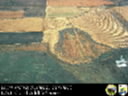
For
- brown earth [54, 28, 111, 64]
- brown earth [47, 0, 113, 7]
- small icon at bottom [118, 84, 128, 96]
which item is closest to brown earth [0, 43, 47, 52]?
brown earth [54, 28, 111, 64]

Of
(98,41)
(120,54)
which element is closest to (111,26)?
(98,41)

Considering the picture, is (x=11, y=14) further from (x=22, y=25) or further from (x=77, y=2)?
(x=77, y=2)

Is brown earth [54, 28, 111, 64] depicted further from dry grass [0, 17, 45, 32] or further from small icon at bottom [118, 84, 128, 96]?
small icon at bottom [118, 84, 128, 96]

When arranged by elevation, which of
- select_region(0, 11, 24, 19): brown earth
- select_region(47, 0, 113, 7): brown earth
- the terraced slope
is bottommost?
the terraced slope

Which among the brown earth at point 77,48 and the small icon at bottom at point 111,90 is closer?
the small icon at bottom at point 111,90

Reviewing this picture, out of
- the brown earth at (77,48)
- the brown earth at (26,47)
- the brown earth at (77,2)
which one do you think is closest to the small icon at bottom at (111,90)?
the brown earth at (77,48)

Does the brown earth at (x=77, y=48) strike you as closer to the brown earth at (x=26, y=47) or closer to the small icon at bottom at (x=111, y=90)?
the brown earth at (x=26, y=47)

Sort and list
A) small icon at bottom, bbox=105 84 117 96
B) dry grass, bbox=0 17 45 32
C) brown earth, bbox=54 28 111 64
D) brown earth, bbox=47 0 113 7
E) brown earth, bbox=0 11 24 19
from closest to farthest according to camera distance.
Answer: small icon at bottom, bbox=105 84 117 96 → brown earth, bbox=54 28 111 64 → dry grass, bbox=0 17 45 32 → brown earth, bbox=0 11 24 19 → brown earth, bbox=47 0 113 7

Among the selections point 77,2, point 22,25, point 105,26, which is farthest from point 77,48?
point 77,2
